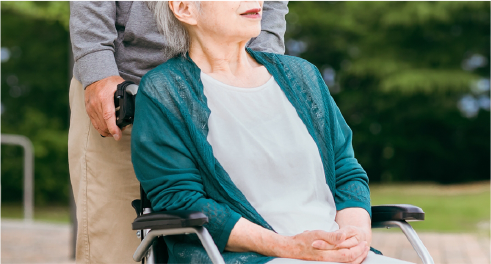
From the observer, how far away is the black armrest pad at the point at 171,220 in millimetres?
1601

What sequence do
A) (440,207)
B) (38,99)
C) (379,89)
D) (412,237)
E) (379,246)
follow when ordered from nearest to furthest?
(412,237) → (379,246) → (440,207) → (38,99) → (379,89)

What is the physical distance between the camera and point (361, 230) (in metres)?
1.80

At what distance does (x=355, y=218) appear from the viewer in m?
1.92

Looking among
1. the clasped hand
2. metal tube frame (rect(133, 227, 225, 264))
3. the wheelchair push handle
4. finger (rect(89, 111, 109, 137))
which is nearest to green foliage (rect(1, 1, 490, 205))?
finger (rect(89, 111, 109, 137))

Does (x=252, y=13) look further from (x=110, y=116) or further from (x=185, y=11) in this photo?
(x=110, y=116)

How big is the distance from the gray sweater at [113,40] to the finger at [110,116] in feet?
0.50

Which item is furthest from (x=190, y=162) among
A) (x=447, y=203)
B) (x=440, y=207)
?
(x=447, y=203)

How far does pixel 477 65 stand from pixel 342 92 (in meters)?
3.92

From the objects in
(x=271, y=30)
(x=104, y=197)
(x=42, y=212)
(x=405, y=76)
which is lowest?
(x=42, y=212)

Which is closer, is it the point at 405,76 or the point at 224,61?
the point at 224,61

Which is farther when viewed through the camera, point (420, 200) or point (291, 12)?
point (291, 12)

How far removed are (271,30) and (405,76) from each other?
14.0 metres

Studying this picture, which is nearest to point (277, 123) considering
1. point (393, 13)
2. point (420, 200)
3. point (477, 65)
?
point (420, 200)

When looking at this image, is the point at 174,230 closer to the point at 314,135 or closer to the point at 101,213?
the point at 314,135
